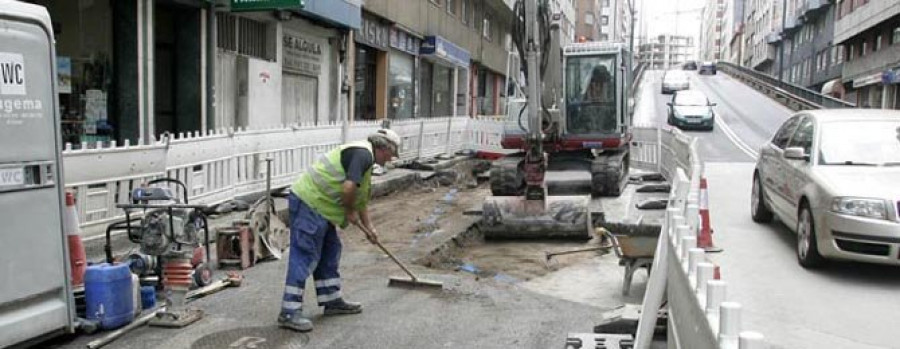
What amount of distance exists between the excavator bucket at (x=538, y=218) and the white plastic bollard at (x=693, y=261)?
7.37 meters

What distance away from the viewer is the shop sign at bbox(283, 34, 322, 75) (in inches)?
722

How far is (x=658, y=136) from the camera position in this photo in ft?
63.7

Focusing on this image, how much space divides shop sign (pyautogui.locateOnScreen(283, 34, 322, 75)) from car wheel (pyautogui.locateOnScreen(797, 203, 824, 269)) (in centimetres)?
1292

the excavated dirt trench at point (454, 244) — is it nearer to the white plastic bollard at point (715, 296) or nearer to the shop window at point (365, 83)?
the white plastic bollard at point (715, 296)

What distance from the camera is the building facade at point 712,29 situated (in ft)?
513

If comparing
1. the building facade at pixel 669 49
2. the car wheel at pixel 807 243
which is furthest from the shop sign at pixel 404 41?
the building facade at pixel 669 49

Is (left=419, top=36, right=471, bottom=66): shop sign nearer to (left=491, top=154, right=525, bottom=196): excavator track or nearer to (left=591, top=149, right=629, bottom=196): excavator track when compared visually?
(left=491, top=154, right=525, bottom=196): excavator track

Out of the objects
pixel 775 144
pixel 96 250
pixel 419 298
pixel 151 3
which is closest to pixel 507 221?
pixel 775 144

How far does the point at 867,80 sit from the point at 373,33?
100 ft

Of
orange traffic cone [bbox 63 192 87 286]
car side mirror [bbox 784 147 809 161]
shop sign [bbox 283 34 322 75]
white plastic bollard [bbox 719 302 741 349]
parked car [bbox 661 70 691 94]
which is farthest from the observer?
parked car [bbox 661 70 691 94]

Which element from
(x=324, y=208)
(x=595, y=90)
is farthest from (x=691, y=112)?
Result: (x=324, y=208)

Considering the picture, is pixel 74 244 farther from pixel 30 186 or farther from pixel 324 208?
pixel 324 208

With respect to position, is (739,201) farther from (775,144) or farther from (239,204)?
(239,204)

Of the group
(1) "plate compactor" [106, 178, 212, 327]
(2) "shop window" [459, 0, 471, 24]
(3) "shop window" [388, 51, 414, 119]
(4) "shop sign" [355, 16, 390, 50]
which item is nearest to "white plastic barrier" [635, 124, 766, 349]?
(1) "plate compactor" [106, 178, 212, 327]
